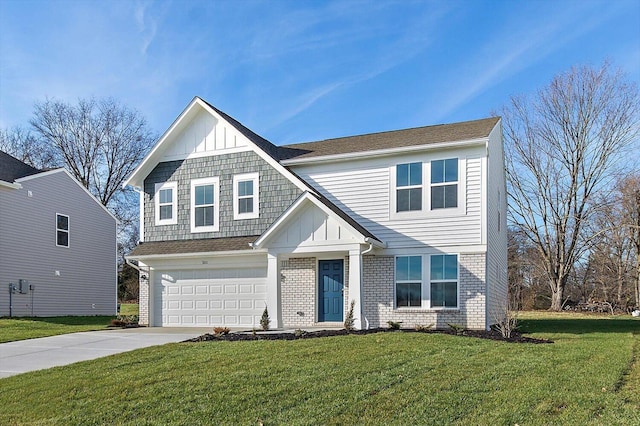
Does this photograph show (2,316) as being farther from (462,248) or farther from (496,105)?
(496,105)

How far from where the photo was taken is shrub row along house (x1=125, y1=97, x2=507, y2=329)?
14.3 m

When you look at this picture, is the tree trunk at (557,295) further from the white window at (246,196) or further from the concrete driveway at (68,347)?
the concrete driveway at (68,347)

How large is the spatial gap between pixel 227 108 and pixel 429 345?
11.7 metres

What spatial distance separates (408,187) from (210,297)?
6.87 m

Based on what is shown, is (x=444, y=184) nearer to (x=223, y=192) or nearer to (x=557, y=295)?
(x=223, y=192)

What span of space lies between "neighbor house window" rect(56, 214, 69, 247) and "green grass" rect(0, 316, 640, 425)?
49.1 ft

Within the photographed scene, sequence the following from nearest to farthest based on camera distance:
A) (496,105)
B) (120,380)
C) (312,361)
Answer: (120,380)
(312,361)
(496,105)

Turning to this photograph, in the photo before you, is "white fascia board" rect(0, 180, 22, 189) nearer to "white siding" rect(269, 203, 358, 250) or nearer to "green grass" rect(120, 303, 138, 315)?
"green grass" rect(120, 303, 138, 315)

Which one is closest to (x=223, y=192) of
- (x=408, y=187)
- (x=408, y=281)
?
(x=408, y=187)

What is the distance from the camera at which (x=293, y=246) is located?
47.3 ft

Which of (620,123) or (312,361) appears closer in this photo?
(312,361)

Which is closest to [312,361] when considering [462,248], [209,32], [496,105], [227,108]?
[462,248]

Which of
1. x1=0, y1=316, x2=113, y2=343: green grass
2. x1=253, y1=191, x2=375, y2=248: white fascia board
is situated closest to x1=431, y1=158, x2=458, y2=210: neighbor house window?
x1=253, y1=191, x2=375, y2=248: white fascia board

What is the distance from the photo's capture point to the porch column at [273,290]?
1444cm
